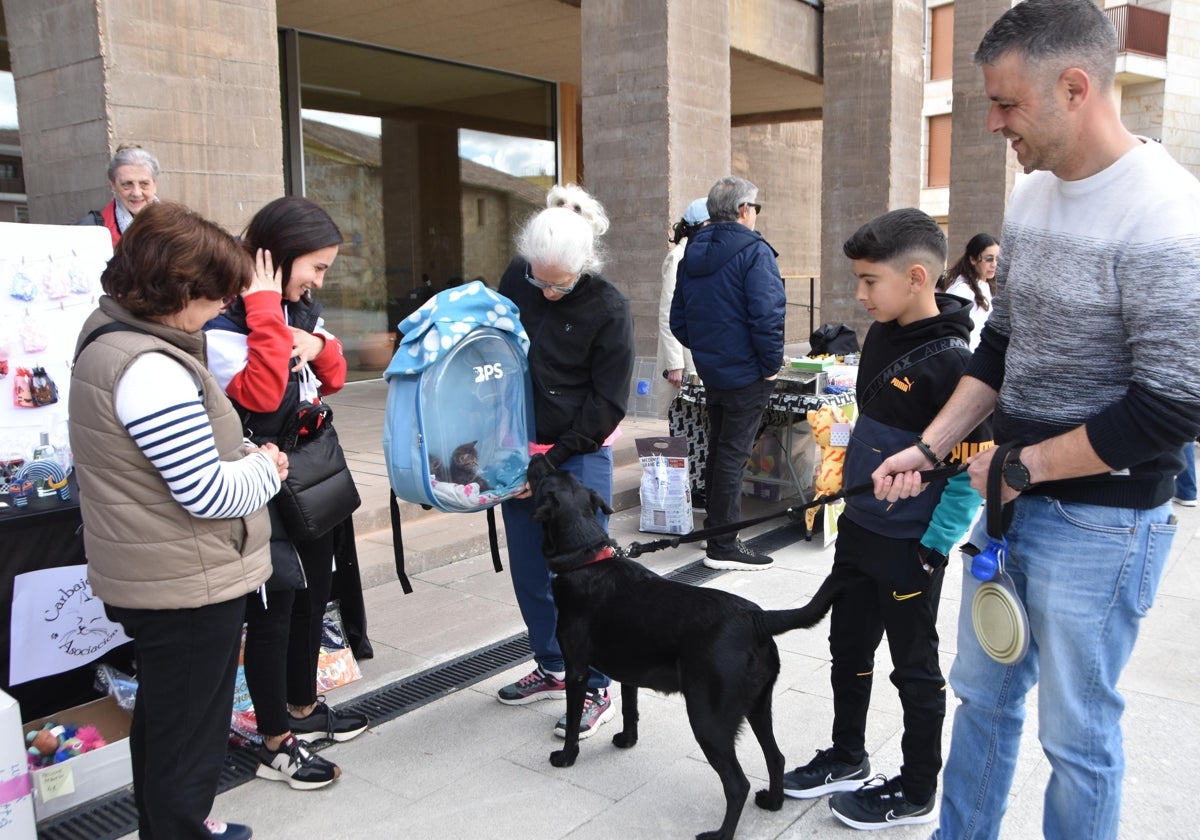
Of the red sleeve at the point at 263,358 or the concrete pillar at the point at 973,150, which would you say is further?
the concrete pillar at the point at 973,150

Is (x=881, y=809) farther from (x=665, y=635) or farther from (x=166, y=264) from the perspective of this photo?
(x=166, y=264)

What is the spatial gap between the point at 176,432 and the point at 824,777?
2.25 meters

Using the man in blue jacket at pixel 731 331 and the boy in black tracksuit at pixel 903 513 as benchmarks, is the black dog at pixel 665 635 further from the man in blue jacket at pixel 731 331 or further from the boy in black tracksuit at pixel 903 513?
the man in blue jacket at pixel 731 331

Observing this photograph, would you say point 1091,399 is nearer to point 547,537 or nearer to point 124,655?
point 547,537

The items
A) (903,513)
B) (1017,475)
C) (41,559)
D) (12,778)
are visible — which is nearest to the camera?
(1017,475)

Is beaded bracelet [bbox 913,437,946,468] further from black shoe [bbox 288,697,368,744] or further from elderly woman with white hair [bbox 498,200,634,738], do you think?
black shoe [bbox 288,697,368,744]

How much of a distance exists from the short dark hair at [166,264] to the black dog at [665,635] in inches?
49.6

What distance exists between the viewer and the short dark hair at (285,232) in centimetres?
289

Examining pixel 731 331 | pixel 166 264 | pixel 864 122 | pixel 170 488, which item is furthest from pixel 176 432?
pixel 864 122

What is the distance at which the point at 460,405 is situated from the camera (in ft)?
10.8

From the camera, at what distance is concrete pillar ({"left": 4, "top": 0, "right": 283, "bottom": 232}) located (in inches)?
198

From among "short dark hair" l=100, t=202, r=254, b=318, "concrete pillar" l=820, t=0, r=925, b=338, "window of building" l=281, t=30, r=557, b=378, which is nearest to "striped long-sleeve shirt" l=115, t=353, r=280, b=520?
"short dark hair" l=100, t=202, r=254, b=318

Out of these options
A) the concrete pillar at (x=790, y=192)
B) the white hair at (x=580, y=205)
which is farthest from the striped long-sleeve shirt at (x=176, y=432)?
the concrete pillar at (x=790, y=192)

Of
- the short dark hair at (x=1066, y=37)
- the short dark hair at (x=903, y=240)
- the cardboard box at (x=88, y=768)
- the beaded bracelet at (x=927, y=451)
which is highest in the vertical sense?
the short dark hair at (x=1066, y=37)
